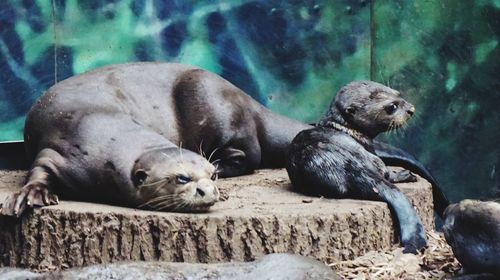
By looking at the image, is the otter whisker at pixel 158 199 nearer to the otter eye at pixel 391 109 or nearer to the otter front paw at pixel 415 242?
the otter front paw at pixel 415 242

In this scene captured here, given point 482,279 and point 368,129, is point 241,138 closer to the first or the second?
point 368,129

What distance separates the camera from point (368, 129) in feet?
20.2

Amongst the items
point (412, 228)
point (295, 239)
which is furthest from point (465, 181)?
point (295, 239)

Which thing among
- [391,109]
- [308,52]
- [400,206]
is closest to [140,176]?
[400,206]

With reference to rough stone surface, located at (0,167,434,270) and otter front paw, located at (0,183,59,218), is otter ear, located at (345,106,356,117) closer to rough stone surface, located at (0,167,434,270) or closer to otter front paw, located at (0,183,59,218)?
rough stone surface, located at (0,167,434,270)

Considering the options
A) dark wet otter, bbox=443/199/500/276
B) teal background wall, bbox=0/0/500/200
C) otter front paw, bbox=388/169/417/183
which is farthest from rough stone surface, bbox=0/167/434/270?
teal background wall, bbox=0/0/500/200

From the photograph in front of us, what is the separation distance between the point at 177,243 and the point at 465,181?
3665 millimetres

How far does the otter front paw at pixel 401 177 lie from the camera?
6.18 metres

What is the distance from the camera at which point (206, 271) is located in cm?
484

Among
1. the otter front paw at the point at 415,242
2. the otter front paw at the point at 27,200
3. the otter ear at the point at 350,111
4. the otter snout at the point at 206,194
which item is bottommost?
the otter front paw at the point at 415,242

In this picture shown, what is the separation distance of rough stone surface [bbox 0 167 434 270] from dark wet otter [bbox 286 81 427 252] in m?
0.13

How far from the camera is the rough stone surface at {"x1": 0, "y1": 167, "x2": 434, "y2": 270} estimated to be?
511 cm

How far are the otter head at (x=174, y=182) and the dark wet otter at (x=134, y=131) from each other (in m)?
0.01

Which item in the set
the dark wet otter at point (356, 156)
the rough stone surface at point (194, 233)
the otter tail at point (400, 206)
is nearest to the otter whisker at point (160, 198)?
the rough stone surface at point (194, 233)
